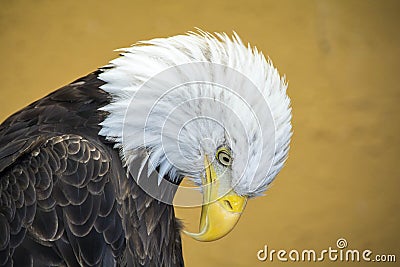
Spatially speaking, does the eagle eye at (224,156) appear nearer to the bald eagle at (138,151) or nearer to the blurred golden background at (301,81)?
the bald eagle at (138,151)

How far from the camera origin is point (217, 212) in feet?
5.93

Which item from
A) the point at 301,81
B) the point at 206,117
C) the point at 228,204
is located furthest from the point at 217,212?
the point at 301,81

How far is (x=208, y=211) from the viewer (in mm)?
1823

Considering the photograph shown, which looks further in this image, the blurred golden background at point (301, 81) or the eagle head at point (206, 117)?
the blurred golden background at point (301, 81)

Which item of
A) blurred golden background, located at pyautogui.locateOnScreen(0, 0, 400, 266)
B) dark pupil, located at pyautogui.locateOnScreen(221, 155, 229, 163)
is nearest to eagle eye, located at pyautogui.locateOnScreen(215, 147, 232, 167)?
dark pupil, located at pyautogui.locateOnScreen(221, 155, 229, 163)

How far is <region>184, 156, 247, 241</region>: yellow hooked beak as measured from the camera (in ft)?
5.93

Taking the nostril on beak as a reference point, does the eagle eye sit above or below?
above

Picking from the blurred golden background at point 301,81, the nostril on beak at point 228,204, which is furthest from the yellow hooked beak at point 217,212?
the blurred golden background at point 301,81

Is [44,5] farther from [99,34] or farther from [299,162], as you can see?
[299,162]

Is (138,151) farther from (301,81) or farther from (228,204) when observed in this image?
(301,81)

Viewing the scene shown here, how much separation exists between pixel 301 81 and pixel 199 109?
1610mm

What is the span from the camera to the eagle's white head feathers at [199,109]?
1.79m

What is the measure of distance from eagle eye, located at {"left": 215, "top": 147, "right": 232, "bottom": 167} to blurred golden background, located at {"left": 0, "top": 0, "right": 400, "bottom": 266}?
1.43 meters

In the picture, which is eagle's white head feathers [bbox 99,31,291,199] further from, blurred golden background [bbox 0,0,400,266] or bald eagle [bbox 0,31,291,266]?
blurred golden background [bbox 0,0,400,266]
